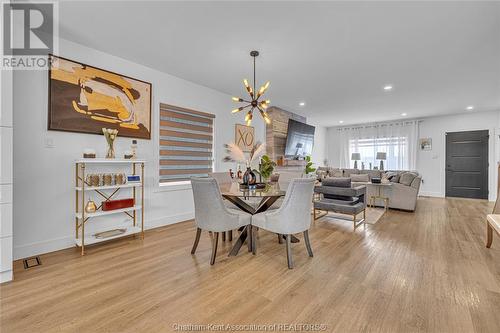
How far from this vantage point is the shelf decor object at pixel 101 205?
104 inches

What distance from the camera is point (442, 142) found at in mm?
6945

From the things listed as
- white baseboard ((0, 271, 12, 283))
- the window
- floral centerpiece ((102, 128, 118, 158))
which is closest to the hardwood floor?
white baseboard ((0, 271, 12, 283))

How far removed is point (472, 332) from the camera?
143 centimetres

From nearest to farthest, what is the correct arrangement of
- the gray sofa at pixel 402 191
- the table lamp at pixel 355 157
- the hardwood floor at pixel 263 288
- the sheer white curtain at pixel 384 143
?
1. the hardwood floor at pixel 263 288
2. the gray sofa at pixel 402 191
3. the sheer white curtain at pixel 384 143
4. the table lamp at pixel 355 157

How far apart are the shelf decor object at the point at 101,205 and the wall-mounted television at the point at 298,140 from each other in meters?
3.94

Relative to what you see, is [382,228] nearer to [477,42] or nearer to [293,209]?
[293,209]

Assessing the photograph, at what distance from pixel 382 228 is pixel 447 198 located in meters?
4.82

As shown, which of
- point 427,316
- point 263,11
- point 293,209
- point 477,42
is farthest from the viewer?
point 477,42

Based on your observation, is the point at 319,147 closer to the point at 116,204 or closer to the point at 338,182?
the point at 338,182

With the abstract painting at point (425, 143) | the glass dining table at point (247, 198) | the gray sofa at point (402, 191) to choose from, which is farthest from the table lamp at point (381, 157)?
the glass dining table at point (247, 198)

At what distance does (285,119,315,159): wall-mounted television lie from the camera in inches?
238

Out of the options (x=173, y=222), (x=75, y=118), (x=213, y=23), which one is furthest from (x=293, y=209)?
(x=75, y=118)

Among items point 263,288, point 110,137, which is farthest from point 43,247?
point 263,288

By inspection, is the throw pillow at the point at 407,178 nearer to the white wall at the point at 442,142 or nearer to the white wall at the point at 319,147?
the white wall at the point at 442,142
